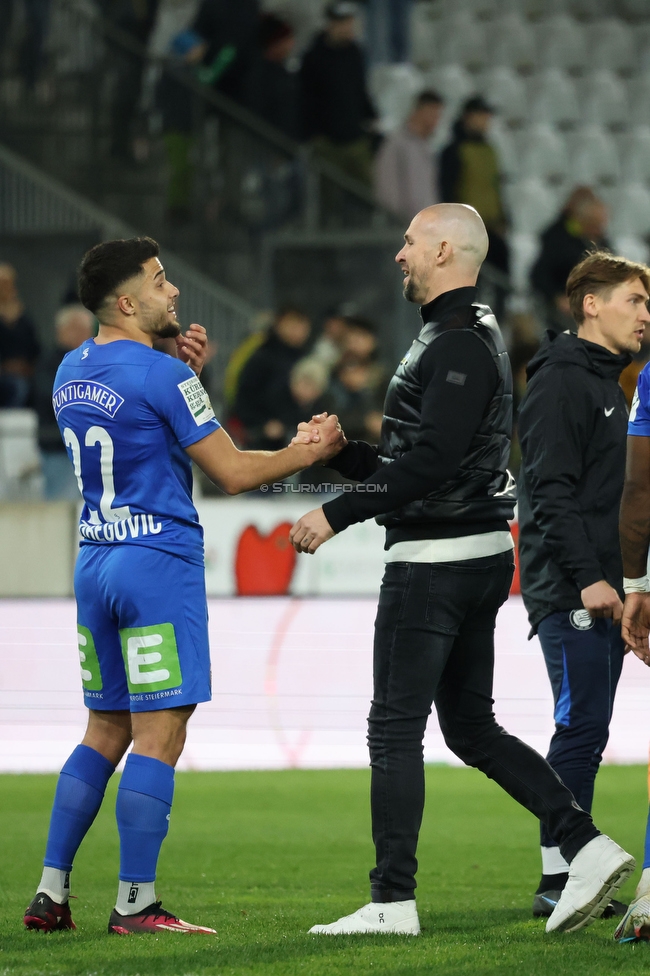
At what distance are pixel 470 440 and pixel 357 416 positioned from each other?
7.15 meters

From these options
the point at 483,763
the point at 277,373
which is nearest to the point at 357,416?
the point at 277,373

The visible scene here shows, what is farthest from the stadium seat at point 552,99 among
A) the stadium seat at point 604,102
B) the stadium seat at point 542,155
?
the stadium seat at point 542,155

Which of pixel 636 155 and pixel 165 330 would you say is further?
pixel 636 155

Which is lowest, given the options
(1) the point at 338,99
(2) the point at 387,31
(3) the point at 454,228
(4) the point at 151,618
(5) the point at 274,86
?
(4) the point at 151,618

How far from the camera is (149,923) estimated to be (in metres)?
3.65

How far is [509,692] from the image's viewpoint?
7.35 metres

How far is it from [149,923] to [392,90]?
13.7 m

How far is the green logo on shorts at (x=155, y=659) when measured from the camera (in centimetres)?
364

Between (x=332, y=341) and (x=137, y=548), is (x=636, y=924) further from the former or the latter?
(x=332, y=341)

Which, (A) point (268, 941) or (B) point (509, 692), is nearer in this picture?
(A) point (268, 941)

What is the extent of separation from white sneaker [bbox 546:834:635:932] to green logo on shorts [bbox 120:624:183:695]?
1104mm

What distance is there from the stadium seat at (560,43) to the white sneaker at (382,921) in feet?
49.8

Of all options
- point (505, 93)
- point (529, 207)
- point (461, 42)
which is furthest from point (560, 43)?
point (529, 207)

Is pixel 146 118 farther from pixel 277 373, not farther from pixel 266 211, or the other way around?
pixel 277 373
